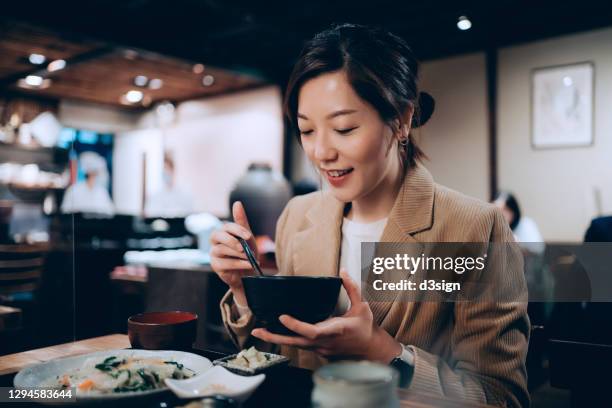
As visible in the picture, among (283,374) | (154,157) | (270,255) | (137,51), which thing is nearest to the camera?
(283,374)

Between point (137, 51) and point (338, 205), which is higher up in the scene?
point (137, 51)

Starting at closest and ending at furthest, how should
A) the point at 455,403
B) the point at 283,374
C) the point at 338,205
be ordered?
the point at 455,403
the point at 283,374
the point at 338,205

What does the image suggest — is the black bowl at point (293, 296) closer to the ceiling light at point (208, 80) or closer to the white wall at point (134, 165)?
the ceiling light at point (208, 80)

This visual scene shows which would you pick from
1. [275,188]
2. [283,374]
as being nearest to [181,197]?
[275,188]

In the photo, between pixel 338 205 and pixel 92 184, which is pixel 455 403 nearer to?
pixel 338 205

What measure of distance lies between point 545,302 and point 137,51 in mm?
4667

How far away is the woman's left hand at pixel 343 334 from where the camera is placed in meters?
0.84

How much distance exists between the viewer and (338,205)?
152 cm

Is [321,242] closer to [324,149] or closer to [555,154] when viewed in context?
[324,149]

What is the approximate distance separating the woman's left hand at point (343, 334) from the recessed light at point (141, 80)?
6667 millimetres

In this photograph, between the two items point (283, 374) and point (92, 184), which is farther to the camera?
point (92, 184)

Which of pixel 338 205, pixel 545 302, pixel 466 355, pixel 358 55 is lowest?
pixel 545 302

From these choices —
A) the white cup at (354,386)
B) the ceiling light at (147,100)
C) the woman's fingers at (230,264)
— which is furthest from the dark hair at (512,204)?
the ceiling light at (147,100)
